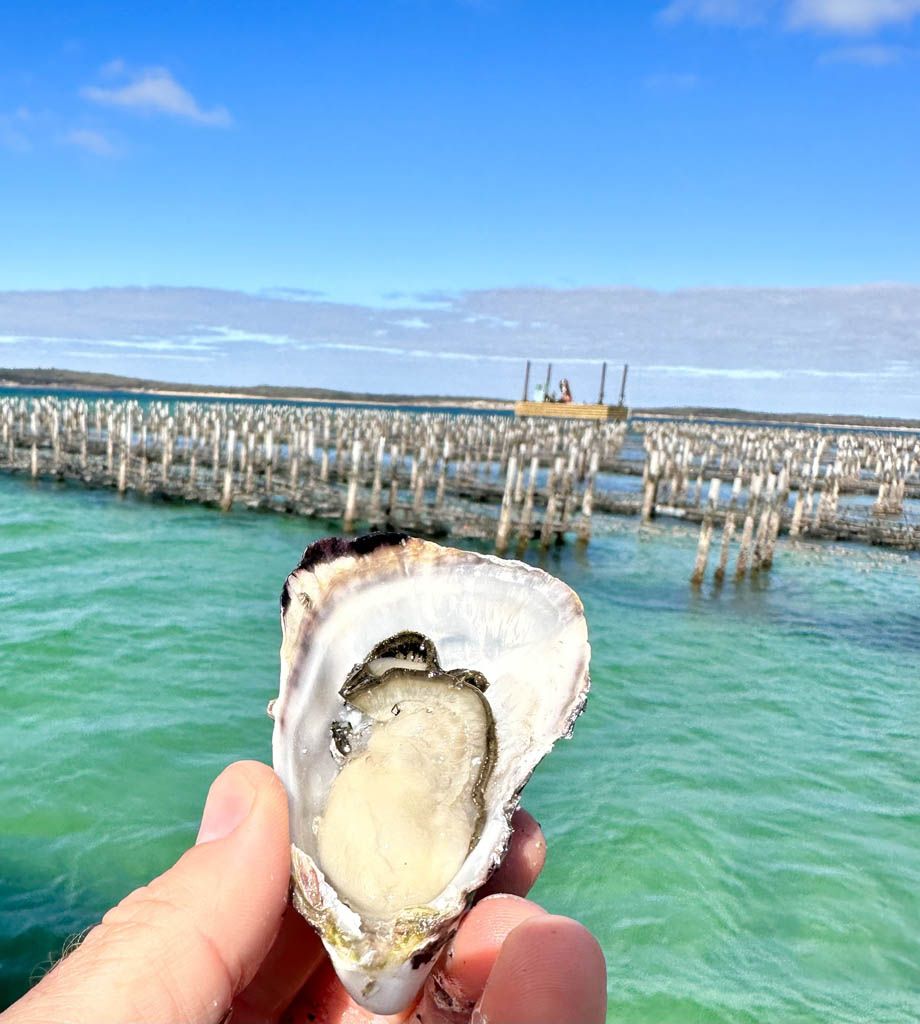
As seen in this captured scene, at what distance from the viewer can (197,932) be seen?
4.83 ft

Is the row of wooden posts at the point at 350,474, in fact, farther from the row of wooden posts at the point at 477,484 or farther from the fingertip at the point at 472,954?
the fingertip at the point at 472,954

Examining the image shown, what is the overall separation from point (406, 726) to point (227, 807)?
1.35 feet

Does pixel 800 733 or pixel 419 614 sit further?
pixel 800 733

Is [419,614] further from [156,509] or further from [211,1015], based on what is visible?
[156,509]

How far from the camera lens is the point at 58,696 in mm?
8805

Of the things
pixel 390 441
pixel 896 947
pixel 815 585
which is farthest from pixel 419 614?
pixel 390 441

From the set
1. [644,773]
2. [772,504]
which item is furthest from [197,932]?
[772,504]

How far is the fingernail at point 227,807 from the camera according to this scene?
1.59 metres

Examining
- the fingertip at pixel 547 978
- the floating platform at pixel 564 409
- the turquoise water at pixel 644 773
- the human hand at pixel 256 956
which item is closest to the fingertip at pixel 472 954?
the human hand at pixel 256 956

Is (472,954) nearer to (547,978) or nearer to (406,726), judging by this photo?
(547,978)

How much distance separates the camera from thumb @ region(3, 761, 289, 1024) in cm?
132

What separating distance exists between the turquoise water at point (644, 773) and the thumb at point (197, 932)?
413cm

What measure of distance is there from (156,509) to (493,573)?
22161 mm

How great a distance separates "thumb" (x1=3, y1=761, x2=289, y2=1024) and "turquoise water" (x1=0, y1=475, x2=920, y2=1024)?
13.6 feet
